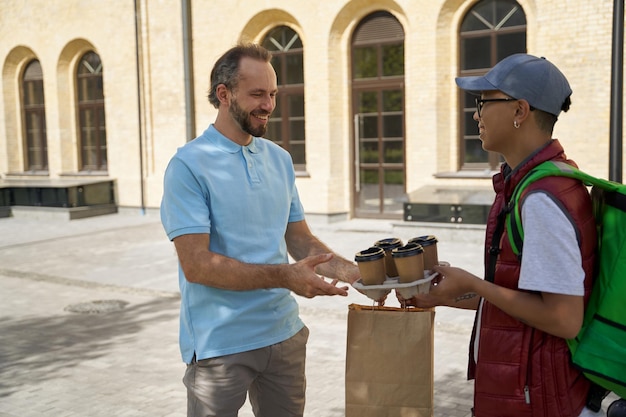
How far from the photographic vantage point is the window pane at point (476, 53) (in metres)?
14.0

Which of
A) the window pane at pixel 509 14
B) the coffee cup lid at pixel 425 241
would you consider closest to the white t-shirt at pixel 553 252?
the coffee cup lid at pixel 425 241

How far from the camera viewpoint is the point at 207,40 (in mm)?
17500

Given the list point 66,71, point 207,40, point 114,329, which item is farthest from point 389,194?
point 66,71

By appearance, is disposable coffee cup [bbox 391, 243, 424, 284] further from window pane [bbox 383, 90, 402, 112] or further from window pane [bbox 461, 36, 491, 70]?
window pane [bbox 383, 90, 402, 112]

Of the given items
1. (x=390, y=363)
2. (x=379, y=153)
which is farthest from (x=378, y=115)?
(x=390, y=363)

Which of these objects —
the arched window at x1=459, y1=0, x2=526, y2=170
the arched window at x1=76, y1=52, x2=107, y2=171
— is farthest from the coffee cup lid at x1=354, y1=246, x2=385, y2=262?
the arched window at x1=76, y1=52, x2=107, y2=171

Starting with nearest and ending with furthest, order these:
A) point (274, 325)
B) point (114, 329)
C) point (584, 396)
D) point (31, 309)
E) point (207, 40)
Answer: point (584, 396)
point (274, 325)
point (114, 329)
point (31, 309)
point (207, 40)

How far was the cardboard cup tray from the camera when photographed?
7.67 ft

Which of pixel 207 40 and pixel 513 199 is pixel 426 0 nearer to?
pixel 207 40

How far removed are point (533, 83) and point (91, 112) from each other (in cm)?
2078

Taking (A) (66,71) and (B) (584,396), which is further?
(A) (66,71)

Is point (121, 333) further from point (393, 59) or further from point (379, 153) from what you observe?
point (393, 59)

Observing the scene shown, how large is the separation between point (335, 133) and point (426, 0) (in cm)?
353

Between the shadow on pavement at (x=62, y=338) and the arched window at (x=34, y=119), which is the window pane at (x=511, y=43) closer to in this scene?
the shadow on pavement at (x=62, y=338)
